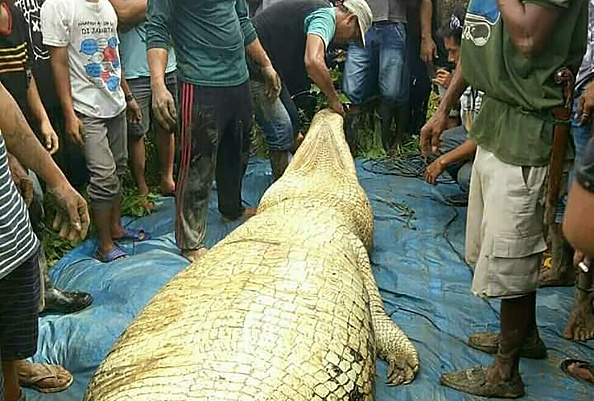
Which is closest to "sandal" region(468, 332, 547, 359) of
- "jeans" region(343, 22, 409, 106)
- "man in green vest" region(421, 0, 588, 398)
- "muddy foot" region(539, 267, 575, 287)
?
"man in green vest" region(421, 0, 588, 398)

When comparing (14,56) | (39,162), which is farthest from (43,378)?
(14,56)

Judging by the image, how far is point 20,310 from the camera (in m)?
2.12

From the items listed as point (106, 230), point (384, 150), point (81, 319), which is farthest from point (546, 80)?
point (384, 150)

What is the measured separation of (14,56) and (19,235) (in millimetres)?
1309

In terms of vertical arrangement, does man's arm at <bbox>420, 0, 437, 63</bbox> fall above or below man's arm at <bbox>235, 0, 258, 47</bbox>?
below

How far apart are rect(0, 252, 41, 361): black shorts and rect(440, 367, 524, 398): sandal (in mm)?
1550

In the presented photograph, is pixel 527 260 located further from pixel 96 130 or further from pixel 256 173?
pixel 256 173

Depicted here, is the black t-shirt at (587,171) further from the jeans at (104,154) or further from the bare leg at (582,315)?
the jeans at (104,154)

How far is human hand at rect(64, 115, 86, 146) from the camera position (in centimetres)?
362

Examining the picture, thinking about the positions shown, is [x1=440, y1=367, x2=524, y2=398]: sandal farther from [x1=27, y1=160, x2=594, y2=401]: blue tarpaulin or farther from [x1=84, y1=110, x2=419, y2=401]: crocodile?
[x1=84, y1=110, x2=419, y2=401]: crocodile

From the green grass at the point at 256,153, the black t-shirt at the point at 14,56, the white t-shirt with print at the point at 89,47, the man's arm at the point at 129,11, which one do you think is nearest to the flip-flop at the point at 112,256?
the green grass at the point at 256,153

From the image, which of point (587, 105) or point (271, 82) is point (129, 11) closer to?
point (271, 82)

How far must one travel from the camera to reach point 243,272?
7.27ft

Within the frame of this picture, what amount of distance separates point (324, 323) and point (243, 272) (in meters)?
0.35
